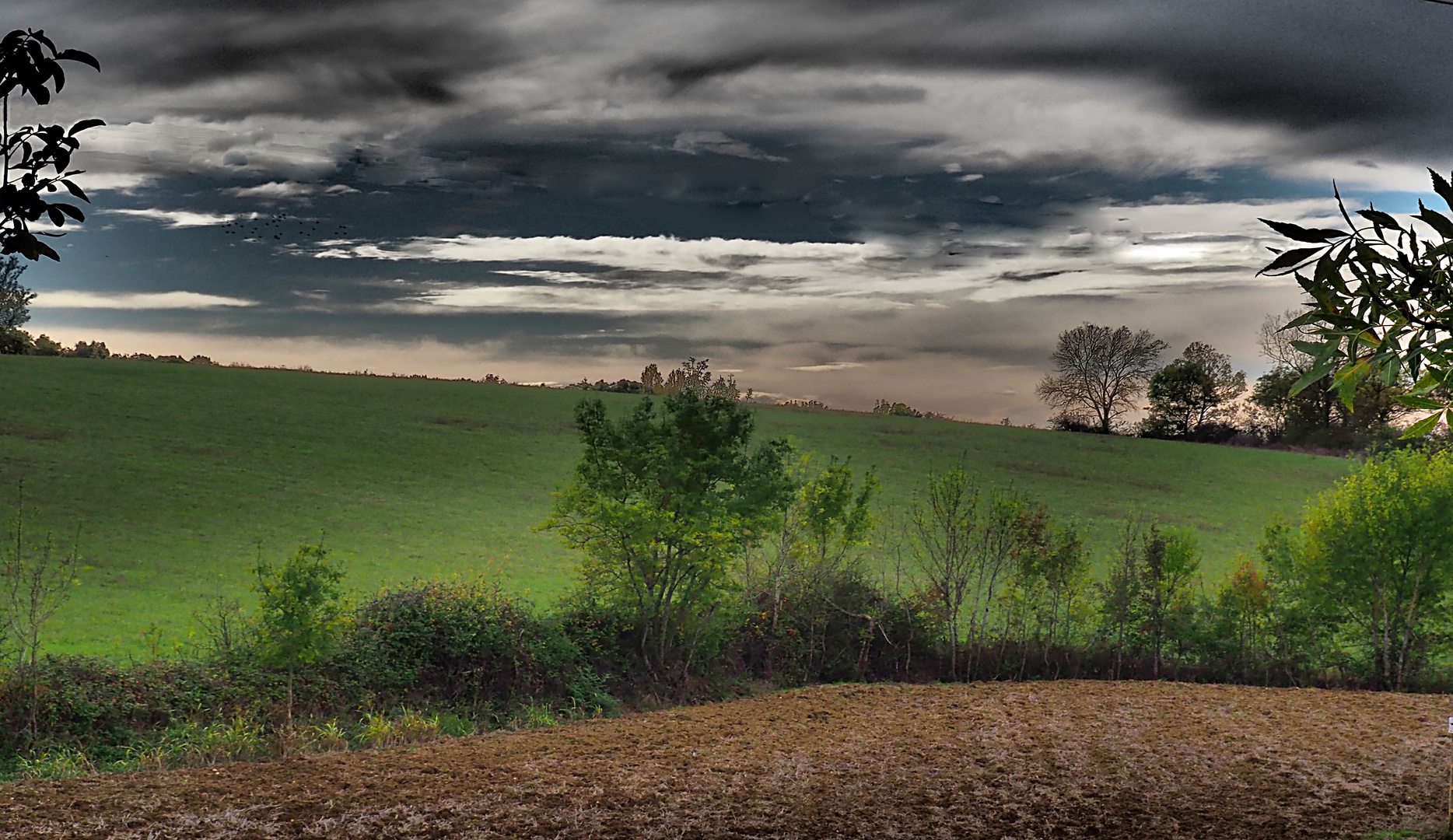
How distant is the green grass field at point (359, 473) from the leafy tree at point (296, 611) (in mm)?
5296

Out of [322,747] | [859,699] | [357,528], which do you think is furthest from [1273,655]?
[357,528]

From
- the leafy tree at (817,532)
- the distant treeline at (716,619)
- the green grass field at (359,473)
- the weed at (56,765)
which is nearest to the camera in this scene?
the weed at (56,765)

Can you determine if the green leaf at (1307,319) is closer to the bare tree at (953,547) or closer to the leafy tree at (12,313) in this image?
the bare tree at (953,547)

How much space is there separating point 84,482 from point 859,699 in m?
20.5

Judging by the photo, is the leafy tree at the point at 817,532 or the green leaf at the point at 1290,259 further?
the leafy tree at the point at 817,532

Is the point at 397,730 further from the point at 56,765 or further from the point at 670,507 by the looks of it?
the point at 670,507

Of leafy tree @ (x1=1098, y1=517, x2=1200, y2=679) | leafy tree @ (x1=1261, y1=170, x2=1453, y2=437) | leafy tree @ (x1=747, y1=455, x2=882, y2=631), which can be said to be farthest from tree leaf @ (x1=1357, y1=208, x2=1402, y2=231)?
leafy tree @ (x1=1098, y1=517, x2=1200, y2=679)

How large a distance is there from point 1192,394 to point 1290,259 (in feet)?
125

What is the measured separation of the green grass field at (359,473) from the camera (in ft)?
64.1

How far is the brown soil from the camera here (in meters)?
6.51

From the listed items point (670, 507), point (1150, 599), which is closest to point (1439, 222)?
point (670, 507)

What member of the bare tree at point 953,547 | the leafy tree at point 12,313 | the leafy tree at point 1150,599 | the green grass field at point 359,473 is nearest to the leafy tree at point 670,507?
the green grass field at point 359,473

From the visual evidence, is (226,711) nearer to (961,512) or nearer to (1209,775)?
(1209,775)

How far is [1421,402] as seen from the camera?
341cm
